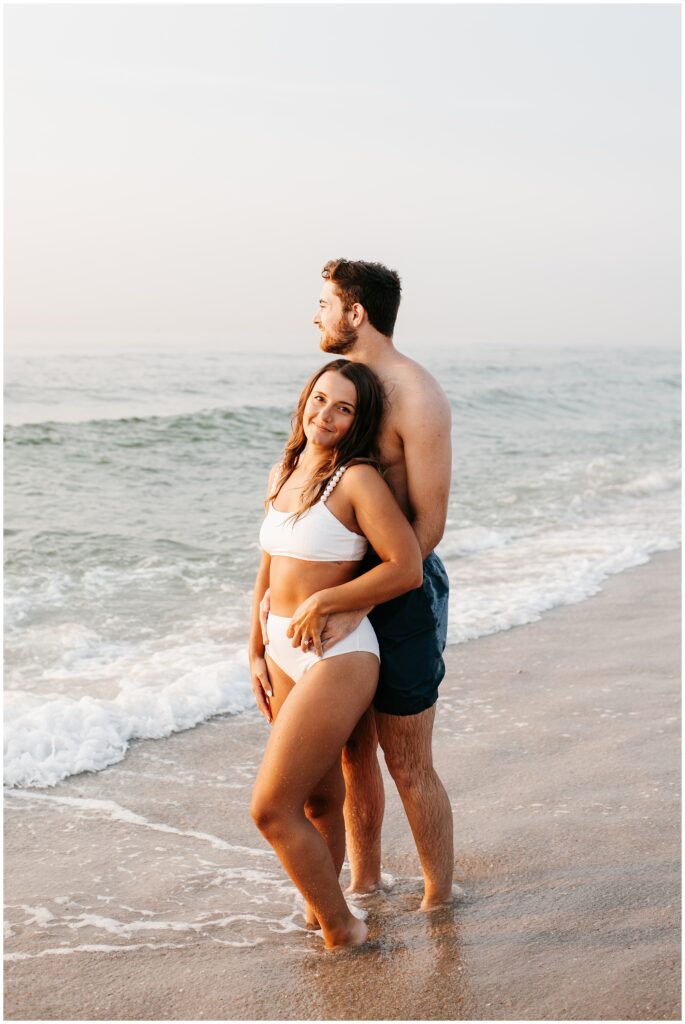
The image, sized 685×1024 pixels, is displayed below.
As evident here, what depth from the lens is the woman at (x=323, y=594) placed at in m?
3.42

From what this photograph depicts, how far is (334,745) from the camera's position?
345 cm

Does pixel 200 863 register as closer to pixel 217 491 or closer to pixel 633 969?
pixel 633 969

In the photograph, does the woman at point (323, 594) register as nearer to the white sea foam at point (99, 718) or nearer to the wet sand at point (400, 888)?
the wet sand at point (400, 888)

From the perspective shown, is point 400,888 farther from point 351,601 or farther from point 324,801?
point 351,601

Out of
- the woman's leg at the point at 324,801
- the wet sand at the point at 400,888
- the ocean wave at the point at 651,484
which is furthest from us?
the ocean wave at the point at 651,484

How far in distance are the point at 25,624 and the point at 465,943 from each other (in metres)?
5.34

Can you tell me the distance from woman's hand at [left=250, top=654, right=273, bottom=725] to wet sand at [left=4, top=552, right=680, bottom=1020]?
2.63 ft

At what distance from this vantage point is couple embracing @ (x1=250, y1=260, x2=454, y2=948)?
11.3 feet

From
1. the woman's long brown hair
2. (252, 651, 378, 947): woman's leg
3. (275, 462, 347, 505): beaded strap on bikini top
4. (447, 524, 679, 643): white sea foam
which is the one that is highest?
the woman's long brown hair

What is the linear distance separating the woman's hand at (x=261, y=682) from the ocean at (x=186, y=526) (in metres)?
1.84

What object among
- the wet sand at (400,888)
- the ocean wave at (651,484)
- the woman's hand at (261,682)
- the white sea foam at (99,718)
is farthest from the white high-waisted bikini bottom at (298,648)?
the ocean wave at (651,484)

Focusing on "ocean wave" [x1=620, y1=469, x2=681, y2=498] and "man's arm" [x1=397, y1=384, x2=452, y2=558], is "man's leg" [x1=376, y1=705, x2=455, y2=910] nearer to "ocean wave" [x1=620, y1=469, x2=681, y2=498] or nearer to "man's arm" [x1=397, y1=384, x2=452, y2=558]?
"man's arm" [x1=397, y1=384, x2=452, y2=558]

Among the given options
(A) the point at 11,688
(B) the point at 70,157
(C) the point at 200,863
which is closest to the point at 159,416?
(B) the point at 70,157

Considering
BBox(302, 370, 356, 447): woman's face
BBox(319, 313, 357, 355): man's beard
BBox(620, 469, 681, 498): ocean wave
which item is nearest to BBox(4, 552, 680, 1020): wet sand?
BBox(302, 370, 356, 447): woman's face
